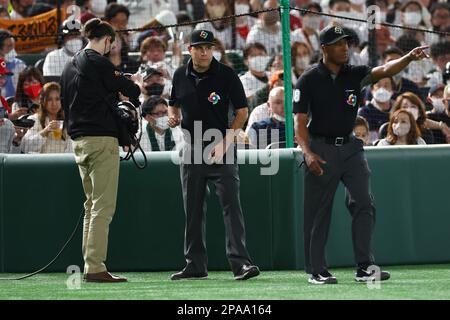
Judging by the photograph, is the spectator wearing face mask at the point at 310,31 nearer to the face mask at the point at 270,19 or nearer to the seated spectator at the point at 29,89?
the face mask at the point at 270,19

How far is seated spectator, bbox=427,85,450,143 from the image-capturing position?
43.0 feet

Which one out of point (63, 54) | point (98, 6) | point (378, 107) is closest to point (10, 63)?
point (63, 54)

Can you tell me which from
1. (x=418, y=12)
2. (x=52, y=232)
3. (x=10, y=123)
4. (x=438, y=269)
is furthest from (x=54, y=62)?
(x=418, y=12)

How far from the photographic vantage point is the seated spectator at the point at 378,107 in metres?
13.8

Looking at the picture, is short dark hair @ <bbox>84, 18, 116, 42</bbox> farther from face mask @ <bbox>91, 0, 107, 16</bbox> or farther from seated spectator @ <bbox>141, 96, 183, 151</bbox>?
face mask @ <bbox>91, 0, 107, 16</bbox>

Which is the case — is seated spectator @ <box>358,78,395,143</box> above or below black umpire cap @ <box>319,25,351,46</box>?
below

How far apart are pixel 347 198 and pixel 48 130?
3558 millimetres

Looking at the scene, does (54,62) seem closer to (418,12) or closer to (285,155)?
(285,155)

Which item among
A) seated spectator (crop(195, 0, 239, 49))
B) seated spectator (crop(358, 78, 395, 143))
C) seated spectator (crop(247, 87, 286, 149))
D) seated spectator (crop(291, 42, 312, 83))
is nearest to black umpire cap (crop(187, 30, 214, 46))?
seated spectator (crop(247, 87, 286, 149))

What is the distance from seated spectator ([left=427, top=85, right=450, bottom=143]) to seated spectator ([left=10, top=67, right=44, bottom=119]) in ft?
13.7

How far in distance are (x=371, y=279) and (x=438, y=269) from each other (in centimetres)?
157

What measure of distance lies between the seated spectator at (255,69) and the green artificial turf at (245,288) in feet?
11.3

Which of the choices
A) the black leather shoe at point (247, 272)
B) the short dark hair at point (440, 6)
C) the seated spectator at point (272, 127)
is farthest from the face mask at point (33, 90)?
the short dark hair at point (440, 6)

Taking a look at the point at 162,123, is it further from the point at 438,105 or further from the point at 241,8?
the point at 241,8
